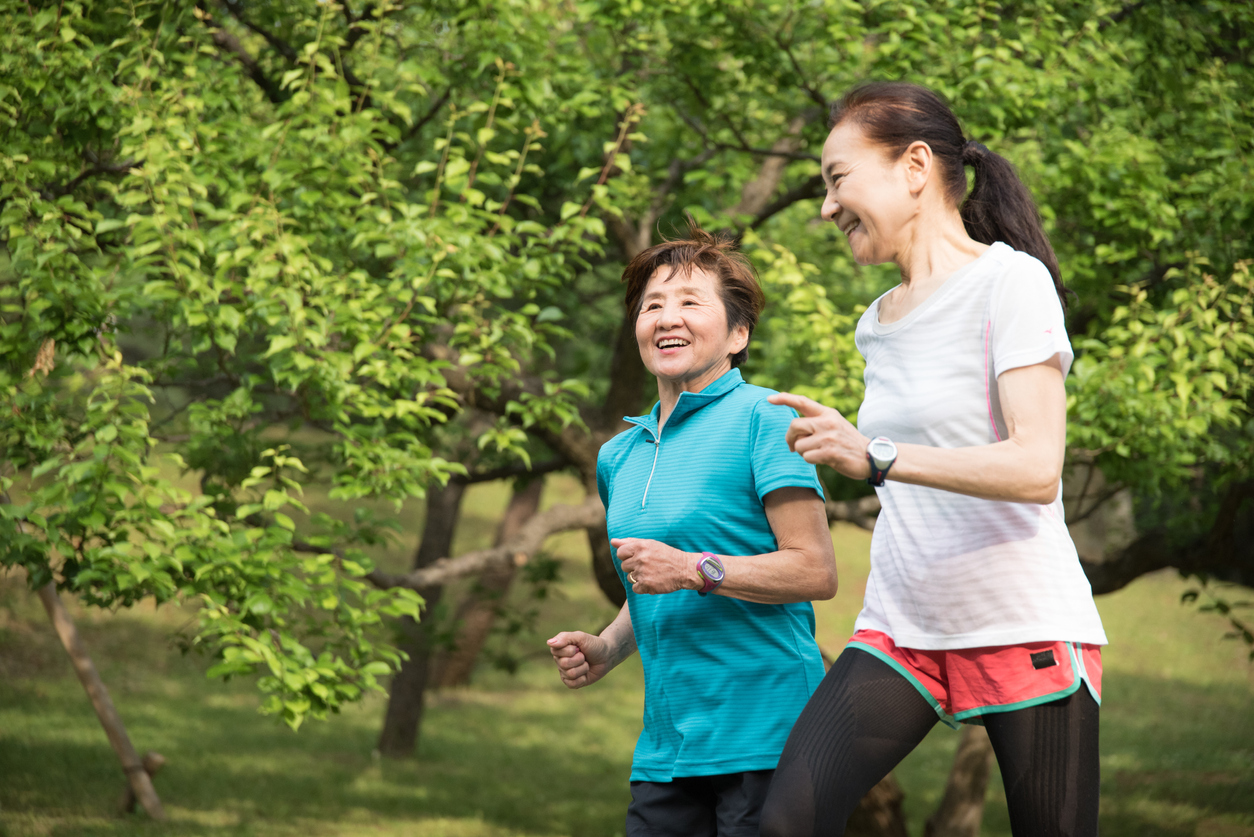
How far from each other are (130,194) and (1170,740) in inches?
522

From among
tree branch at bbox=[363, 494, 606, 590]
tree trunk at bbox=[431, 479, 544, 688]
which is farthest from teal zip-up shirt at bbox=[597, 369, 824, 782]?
tree trunk at bbox=[431, 479, 544, 688]

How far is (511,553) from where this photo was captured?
663cm

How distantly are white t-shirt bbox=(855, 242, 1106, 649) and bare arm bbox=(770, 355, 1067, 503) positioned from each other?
0.07 meters

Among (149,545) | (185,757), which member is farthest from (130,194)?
(185,757)

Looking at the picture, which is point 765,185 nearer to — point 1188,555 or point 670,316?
point 1188,555

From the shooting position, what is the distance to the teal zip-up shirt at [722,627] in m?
2.24

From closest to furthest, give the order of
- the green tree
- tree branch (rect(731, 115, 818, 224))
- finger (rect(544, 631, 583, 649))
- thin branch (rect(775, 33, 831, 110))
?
finger (rect(544, 631, 583, 649)), the green tree, thin branch (rect(775, 33, 831, 110)), tree branch (rect(731, 115, 818, 224))

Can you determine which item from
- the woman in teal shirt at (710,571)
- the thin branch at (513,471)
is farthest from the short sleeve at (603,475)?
the thin branch at (513,471)

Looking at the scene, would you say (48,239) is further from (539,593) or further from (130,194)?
(539,593)

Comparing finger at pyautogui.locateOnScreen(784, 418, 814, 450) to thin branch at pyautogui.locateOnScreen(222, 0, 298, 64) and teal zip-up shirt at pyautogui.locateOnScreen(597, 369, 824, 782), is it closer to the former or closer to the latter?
teal zip-up shirt at pyautogui.locateOnScreen(597, 369, 824, 782)

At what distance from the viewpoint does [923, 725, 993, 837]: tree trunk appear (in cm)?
853

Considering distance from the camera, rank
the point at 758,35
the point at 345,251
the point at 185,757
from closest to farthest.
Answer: the point at 345,251, the point at 758,35, the point at 185,757

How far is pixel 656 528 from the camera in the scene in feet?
7.64

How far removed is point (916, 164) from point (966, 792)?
25.3 ft
